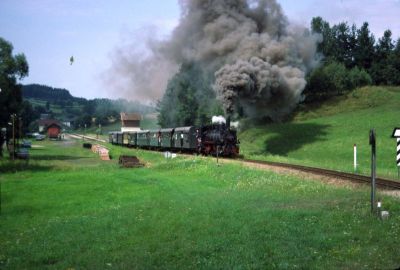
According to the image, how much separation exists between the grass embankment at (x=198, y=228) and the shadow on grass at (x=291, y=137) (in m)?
29.0

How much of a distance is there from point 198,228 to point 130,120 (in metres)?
82.5

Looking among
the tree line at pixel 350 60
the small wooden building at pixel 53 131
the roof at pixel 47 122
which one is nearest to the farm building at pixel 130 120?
the roof at pixel 47 122

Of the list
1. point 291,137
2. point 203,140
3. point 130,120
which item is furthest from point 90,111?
point 203,140

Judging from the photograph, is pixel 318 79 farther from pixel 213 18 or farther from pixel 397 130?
pixel 397 130

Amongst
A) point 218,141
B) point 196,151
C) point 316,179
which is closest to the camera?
point 316,179

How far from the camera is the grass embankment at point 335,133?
128ft

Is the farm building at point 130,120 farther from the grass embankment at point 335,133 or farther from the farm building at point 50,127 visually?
the grass embankment at point 335,133

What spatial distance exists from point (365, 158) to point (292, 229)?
29201 millimetres

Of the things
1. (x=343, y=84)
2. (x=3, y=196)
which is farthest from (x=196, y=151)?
(x=343, y=84)

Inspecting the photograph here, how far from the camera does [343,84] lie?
261ft

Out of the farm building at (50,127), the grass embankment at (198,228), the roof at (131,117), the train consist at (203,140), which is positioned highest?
the roof at (131,117)

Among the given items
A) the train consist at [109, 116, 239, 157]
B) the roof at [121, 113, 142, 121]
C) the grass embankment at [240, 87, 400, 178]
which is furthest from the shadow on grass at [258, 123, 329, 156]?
the roof at [121, 113, 142, 121]

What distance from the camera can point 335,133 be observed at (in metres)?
51.0

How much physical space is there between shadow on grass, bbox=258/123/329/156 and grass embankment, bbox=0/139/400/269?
2902cm
